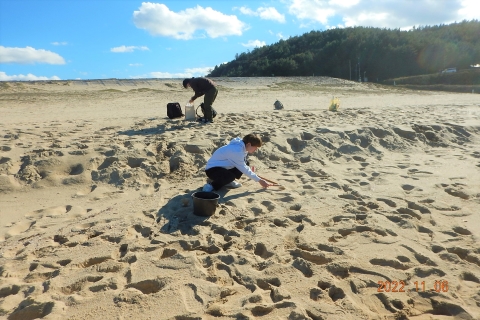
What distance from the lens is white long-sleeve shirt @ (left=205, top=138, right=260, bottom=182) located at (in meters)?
4.62

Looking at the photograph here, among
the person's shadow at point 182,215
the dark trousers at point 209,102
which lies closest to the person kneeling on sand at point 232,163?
the person's shadow at point 182,215

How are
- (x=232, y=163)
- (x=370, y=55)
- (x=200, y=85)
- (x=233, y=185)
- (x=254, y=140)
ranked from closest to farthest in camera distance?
1. (x=254, y=140)
2. (x=232, y=163)
3. (x=233, y=185)
4. (x=200, y=85)
5. (x=370, y=55)

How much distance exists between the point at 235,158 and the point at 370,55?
175 ft

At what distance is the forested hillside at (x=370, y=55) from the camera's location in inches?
1946

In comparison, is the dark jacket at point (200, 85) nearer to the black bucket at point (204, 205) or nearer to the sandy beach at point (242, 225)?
the sandy beach at point (242, 225)

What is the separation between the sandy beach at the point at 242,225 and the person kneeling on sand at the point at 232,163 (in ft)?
0.64

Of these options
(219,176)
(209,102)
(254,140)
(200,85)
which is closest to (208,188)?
(219,176)

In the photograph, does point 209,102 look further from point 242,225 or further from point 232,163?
point 242,225

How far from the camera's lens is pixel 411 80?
1342 inches

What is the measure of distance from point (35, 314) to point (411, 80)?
120 feet

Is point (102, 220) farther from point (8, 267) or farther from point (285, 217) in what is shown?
point (285, 217)

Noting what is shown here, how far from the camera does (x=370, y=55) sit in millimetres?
52812

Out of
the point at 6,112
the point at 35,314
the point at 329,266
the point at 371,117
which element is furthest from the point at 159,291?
the point at 6,112

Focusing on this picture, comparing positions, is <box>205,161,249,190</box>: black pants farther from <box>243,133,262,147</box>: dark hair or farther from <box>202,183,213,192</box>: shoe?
<box>243,133,262,147</box>: dark hair
